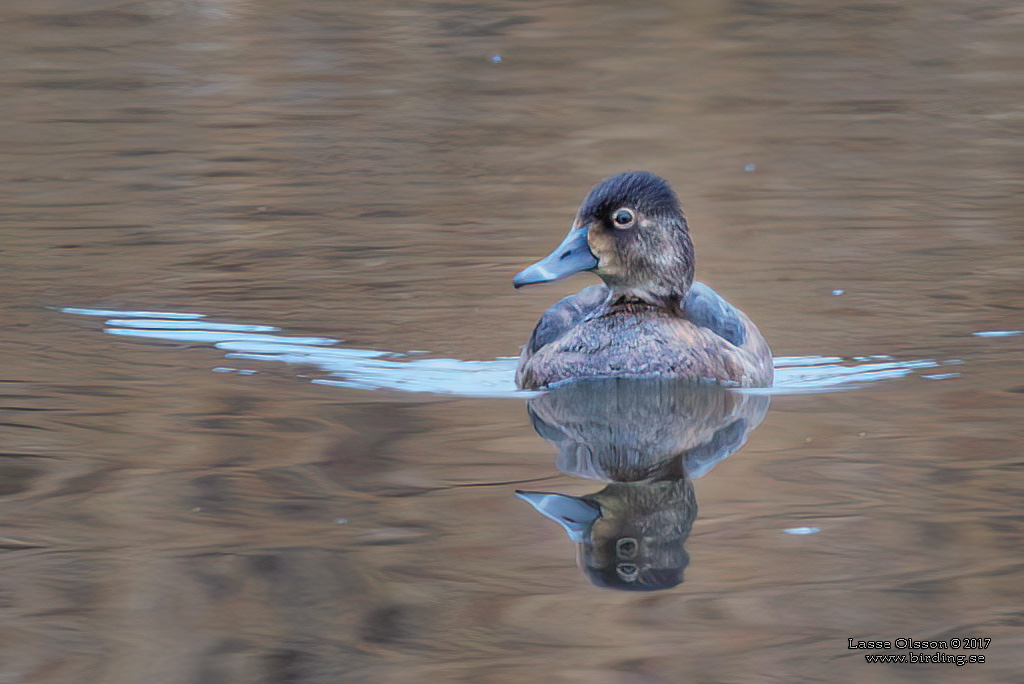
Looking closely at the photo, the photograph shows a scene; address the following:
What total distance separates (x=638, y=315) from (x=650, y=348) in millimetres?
242

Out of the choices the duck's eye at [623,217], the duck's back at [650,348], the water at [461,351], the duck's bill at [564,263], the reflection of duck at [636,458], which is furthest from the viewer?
the duck's eye at [623,217]

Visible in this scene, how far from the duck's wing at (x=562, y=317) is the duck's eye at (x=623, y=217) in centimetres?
50

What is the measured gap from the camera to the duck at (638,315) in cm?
782

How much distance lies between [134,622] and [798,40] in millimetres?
16022

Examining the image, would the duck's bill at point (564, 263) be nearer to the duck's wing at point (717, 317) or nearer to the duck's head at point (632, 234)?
the duck's head at point (632, 234)

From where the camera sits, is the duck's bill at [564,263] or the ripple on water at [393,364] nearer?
the duck's bill at [564,263]

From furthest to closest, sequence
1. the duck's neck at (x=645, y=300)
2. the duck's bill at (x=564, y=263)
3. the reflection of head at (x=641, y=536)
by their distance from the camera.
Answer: the duck's neck at (x=645, y=300) → the duck's bill at (x=564, y=263) → the reflection of head at (x=641, y=536)

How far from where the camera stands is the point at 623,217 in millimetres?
7980

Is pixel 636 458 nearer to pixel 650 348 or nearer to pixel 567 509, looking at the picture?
pixel 567 509

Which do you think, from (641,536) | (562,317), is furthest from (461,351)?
(641,536)

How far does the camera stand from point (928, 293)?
32.4 ft

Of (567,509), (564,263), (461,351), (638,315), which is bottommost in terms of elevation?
(461,351)

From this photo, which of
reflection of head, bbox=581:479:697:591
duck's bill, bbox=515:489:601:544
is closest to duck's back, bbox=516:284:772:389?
reflection of head, bbox=581:479:697:591

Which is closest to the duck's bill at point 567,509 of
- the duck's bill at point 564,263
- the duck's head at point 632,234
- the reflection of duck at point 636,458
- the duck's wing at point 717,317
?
the reflection of duck at point 636,458
